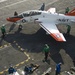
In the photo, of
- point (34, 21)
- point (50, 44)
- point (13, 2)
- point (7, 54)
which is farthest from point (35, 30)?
point (13, 2)

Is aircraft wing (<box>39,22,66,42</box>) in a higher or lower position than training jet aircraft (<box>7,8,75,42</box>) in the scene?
lower

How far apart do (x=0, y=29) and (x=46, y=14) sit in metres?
7.66

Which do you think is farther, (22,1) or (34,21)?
(22,1)

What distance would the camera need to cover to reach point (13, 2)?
138ft

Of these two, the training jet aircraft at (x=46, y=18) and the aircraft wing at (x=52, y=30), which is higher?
the training jet aircraft at (x=46, y=18)

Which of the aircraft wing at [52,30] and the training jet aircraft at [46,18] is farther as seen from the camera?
the training jet aircraft at [46,18]

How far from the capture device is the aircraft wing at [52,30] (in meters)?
29.1

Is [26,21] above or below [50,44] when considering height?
above

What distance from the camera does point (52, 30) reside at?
30.8m

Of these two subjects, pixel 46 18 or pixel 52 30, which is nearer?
pixel 52 30

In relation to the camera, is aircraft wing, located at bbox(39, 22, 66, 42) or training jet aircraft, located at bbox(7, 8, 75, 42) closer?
aircraft wing, located at bbox(39, 22, 66, 42)

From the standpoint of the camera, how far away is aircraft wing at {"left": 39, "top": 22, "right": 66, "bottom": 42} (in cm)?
2913

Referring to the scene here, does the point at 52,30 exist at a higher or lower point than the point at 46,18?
lower

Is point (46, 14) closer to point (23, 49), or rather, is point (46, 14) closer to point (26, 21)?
point (26, 21)
